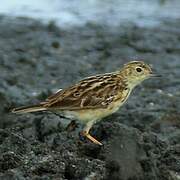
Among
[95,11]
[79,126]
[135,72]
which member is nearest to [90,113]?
[135,72]

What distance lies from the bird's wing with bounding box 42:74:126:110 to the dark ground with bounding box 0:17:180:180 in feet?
1.00

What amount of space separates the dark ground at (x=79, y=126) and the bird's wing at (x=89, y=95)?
306 millimetres

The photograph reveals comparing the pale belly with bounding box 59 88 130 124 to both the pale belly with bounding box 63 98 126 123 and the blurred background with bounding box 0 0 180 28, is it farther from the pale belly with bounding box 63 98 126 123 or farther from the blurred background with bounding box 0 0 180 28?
the blurred background with bounding box 0 0 180 28

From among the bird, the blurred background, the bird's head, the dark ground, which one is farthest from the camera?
the blurred background

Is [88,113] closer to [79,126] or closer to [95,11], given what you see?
[79,126]

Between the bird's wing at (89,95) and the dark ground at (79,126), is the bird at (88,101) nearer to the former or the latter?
the bird's wing at (89,95)

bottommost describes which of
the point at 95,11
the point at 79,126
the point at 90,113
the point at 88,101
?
the point at 95,11

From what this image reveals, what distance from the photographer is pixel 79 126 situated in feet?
34.3

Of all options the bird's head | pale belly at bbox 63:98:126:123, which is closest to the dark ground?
pale belly at bbox 63:98:126:123

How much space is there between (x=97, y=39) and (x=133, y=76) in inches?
261

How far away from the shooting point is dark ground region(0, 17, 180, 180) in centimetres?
791

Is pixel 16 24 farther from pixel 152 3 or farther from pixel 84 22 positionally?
pixel 152 3

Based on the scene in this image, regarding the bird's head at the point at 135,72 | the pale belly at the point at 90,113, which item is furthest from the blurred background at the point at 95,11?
the pale belly at the point at 90,113

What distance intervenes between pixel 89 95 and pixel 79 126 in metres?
1.37
